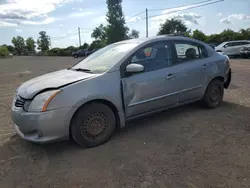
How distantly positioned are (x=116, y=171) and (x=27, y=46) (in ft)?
315

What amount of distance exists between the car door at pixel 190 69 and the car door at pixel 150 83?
0.64ft

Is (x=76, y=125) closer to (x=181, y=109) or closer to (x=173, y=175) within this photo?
(x=173, y=175)

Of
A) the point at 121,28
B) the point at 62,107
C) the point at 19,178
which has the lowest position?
the point at 19,178

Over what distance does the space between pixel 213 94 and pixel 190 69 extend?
3.06 feet

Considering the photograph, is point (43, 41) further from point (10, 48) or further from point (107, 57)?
point (107, 57)

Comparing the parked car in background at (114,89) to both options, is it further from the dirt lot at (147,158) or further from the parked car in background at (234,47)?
the parked car in background at (234,47)

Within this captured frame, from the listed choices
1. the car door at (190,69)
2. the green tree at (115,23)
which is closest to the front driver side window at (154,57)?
the car door at (190,69)

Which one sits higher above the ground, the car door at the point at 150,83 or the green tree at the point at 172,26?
the green tree at the point at 172,26

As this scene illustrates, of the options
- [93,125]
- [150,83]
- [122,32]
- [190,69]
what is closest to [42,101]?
[93,125]

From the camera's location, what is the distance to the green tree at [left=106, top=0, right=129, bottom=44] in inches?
1916

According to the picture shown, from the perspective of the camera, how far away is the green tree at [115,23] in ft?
160

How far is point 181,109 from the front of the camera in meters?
5.12

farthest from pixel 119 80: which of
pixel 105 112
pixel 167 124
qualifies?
pixel 167 124

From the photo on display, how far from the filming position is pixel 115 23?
4938cm
